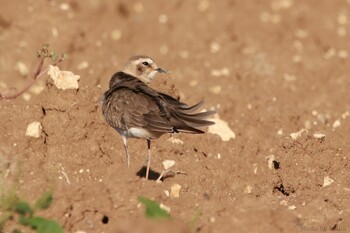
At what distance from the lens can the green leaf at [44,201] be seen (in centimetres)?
652

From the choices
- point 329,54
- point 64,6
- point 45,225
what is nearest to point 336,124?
point 329,54

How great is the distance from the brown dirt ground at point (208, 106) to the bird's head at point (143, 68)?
0.46 meters

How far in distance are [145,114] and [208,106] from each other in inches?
116

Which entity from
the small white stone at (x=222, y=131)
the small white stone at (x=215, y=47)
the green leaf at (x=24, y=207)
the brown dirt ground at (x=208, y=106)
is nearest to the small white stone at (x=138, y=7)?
the brown dirt ground at (x=208, y=106)

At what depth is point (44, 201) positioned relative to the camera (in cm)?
655

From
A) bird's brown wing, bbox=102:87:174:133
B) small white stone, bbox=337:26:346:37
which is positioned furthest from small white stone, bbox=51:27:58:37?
small white stone, bbox=337:26:346:37

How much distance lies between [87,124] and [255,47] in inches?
195

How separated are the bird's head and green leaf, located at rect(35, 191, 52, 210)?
9.46 ft

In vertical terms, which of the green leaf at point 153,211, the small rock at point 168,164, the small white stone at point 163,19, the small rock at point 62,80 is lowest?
the green leaf at point 153,211

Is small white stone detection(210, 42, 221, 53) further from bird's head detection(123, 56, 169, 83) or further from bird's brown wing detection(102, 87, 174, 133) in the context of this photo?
bird's brown wing detection(102, 87, 174, 133)

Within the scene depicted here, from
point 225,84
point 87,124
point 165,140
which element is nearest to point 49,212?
point 87,124

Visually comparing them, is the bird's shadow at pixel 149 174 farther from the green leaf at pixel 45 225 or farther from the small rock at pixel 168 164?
the green leaf at pixel 45 225

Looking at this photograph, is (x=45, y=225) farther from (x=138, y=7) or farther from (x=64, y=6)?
(x=138, y=7)

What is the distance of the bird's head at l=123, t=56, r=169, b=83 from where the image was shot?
920 cm
